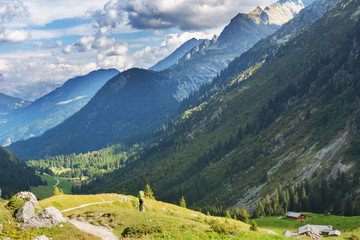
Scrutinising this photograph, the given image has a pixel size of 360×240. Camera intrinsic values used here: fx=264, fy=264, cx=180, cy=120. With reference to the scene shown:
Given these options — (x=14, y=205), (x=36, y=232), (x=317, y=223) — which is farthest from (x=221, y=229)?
(x=317, y=223)

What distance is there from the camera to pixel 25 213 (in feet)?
144

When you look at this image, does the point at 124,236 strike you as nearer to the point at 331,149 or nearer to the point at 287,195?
the point at 287,195

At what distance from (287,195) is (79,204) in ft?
388

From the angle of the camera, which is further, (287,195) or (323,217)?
(287,195)

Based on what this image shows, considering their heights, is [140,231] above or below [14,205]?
below

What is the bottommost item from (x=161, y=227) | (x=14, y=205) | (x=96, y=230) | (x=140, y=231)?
(x=161, y=227)

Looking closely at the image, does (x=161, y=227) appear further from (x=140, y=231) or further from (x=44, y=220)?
(x=44, y=220)

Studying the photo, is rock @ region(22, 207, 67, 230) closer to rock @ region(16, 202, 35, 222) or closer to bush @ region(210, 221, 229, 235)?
rock @ region(16, 202, 35, 222)

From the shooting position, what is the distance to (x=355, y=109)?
192625 mm

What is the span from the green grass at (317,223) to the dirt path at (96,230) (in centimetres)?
8456

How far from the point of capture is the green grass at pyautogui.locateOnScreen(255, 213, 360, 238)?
94.9 meters

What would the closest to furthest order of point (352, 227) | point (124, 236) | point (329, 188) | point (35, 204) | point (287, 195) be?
point (124, 236), point (35, 204), point (352, 227), point (329, 188), point (287, 195)

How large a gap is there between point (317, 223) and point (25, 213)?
110m

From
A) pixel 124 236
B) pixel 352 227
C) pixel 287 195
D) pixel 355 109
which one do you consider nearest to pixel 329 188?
pixel 287 195
